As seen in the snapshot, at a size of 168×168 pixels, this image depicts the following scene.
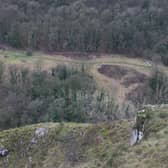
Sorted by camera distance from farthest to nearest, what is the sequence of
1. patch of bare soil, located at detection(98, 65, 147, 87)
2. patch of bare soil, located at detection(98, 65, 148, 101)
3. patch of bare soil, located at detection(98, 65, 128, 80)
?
patch of bare soil, located at detection(98, 65, 128, 80) < patch of bare soil, located at detection(98, 65, 147, 87) < patch of bare soil, located at detection(98, 65, 148, 101)

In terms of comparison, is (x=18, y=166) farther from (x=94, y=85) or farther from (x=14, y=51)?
(x=14, y=51)

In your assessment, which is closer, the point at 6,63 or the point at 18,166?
the point at 18,166

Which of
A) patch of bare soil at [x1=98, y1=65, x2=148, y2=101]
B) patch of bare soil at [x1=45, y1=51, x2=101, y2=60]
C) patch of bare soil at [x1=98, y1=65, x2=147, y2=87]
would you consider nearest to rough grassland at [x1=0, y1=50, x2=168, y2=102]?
patch of bare soil at [x1=98, y1=65, x2=148, y2=101]

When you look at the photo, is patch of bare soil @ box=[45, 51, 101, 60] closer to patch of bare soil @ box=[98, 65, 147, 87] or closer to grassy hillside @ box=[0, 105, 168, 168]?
patch of bare soil @ box=[98, 65, 147, 87]

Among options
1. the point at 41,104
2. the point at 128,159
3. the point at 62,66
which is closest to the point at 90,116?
the point at 41,104

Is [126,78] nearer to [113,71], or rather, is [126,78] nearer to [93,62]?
[113,71]

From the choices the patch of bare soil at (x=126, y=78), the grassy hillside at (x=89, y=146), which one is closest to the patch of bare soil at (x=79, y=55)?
the patch of bare soil at (x=126, y=78)

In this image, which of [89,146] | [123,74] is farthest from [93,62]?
[89,146]

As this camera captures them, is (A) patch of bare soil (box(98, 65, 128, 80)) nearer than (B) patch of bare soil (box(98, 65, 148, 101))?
No
